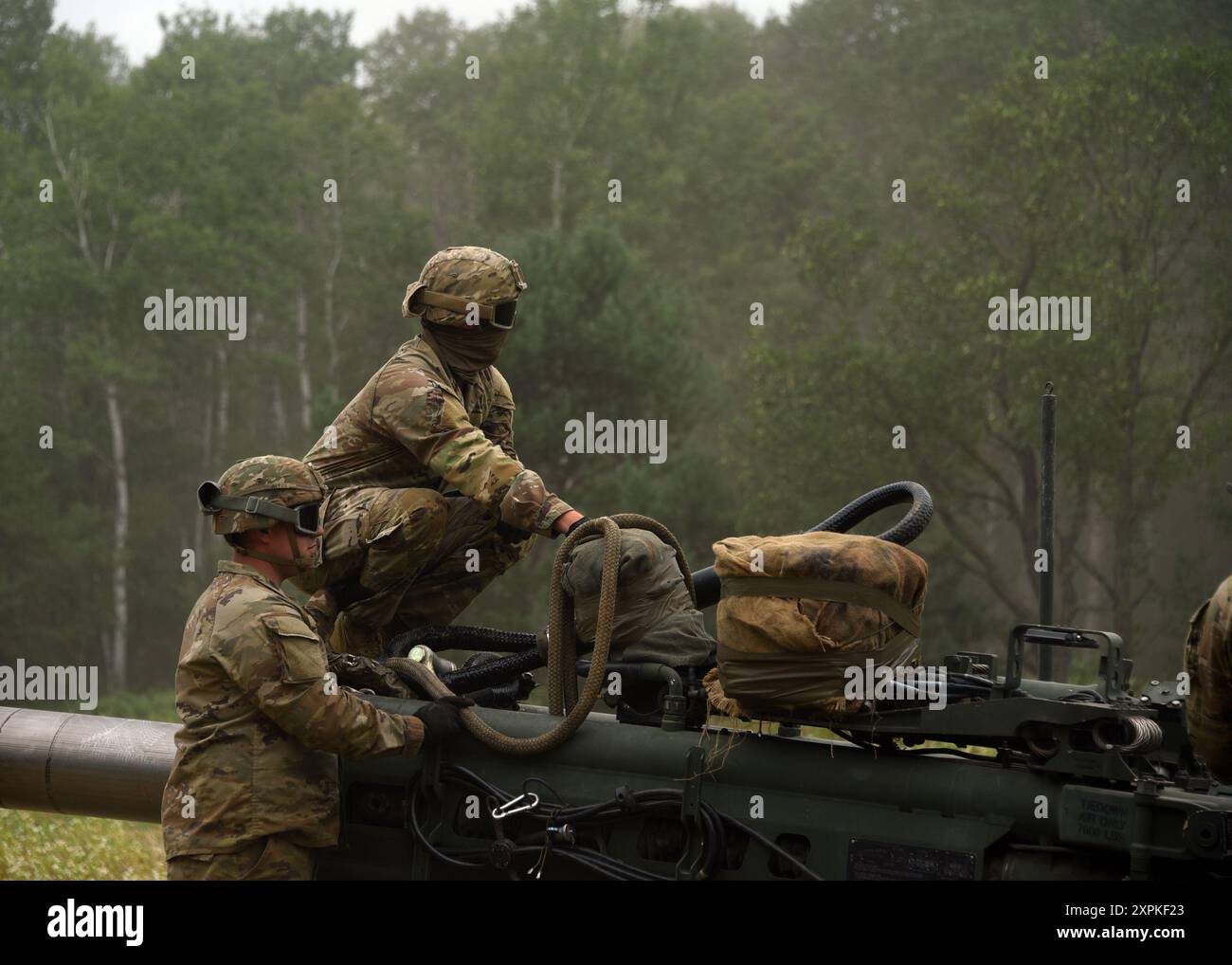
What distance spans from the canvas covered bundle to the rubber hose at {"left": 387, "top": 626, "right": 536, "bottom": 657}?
5.08 feet

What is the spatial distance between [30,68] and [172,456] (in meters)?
11.0

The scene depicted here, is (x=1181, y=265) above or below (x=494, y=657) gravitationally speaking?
above

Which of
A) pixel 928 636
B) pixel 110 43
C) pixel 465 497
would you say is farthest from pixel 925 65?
pixel 465 497

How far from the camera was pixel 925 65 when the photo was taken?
140ft

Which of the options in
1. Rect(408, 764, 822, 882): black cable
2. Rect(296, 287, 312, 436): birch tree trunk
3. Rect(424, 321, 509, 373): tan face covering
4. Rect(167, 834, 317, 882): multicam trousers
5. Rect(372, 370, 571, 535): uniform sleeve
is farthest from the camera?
Rect(296, 287, 312, 436): birch tree trunk

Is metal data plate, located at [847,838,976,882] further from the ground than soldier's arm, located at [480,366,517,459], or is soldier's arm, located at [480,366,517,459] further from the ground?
soldier's arm, located at [480,366,517,459]

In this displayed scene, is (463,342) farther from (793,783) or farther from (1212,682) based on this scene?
(1212,682)

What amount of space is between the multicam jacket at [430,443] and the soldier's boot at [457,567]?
0.70 ft

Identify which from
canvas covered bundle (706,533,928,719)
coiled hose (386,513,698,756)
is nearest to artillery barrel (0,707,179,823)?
coiled hose (386,513,698,756)

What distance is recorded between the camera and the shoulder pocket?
17.6 ft

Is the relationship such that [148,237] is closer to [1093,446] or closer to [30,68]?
[30,68]

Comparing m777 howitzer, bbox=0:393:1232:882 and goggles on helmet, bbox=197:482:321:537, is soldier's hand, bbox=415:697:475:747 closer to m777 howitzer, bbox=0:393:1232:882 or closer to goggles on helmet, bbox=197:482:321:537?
m777 howitzer, bbox=0:393:1232:882

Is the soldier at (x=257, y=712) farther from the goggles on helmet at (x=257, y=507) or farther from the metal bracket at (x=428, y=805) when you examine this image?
the metal bracket at (x=428, y=805)

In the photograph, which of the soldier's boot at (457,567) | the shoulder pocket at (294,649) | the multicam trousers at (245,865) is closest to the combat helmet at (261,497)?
the shoulder pocket at (294,649)
